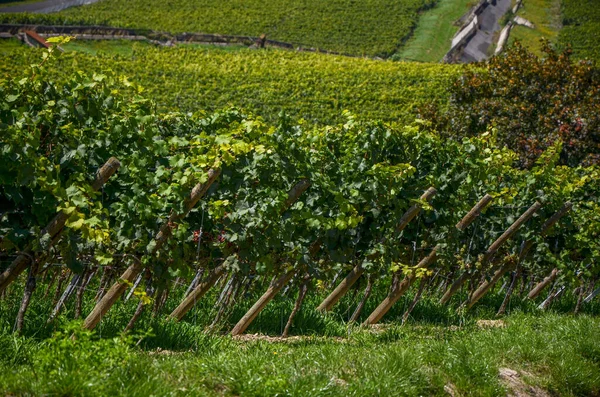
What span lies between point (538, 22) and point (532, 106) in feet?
157

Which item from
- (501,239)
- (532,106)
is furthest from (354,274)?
(532,106)

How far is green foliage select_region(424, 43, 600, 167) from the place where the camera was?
18969 mm

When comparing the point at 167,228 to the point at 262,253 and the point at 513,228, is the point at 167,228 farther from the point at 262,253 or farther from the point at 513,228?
the point at 513,228

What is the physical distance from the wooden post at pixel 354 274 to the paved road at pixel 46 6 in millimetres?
48923

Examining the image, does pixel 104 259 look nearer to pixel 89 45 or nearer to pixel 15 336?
pixel 15 336

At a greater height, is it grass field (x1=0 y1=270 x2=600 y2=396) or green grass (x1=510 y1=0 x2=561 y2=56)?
grass field (x1=0 y1=270 x2=600 y2=396)

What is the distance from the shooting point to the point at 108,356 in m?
3.96

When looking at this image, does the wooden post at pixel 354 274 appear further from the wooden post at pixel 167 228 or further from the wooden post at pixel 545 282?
the wooden post at pixel 545 282

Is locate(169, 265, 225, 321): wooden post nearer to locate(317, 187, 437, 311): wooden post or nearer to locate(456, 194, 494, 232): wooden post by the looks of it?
locate(317, 187, 437, 311): wooden post

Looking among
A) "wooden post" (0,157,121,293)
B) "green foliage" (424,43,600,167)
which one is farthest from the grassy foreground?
"green foliage" (424,43,600,167)

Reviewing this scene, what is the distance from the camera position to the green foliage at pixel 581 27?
5569 cm

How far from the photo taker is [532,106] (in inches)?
781

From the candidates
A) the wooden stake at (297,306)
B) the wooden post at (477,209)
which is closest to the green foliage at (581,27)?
the wooden post at (477,209)

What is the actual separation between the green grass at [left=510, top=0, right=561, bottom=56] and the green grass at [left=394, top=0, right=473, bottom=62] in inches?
185
